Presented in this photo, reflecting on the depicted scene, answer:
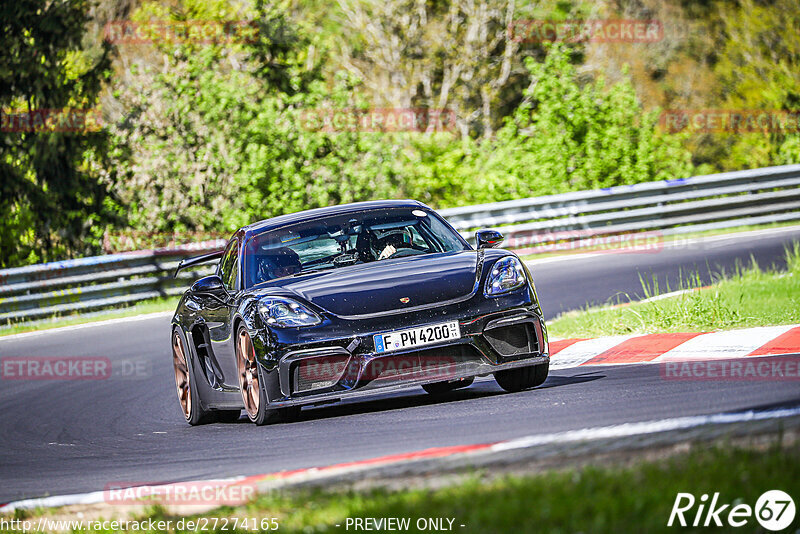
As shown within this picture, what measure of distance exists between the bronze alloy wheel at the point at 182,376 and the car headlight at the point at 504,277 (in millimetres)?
2599

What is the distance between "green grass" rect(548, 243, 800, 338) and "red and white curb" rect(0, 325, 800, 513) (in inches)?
20.4

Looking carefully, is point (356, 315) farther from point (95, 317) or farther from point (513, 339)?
point (95, 317)

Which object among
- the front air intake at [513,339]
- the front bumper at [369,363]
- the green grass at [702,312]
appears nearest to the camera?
the front bumper at [369,363]

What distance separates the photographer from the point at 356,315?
7.02m

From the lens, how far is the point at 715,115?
4256 centimetres

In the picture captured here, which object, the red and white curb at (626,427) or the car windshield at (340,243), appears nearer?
the red and white curb at (626,427)

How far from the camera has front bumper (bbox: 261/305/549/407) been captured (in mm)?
6930

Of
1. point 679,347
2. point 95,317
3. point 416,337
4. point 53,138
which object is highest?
point 53,138

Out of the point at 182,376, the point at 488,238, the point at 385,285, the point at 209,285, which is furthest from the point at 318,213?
the point at 182,376

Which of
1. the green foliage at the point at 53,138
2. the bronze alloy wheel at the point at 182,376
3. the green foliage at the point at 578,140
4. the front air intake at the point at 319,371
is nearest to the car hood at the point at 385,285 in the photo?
the front air intake at the point at 319,371

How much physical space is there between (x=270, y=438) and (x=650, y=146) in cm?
1842

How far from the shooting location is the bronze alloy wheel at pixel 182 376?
8.78 m

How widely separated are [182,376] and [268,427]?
182 centimetres

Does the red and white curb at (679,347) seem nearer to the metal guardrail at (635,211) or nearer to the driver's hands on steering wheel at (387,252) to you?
the driver's hands on steering wheel at (387,252)
